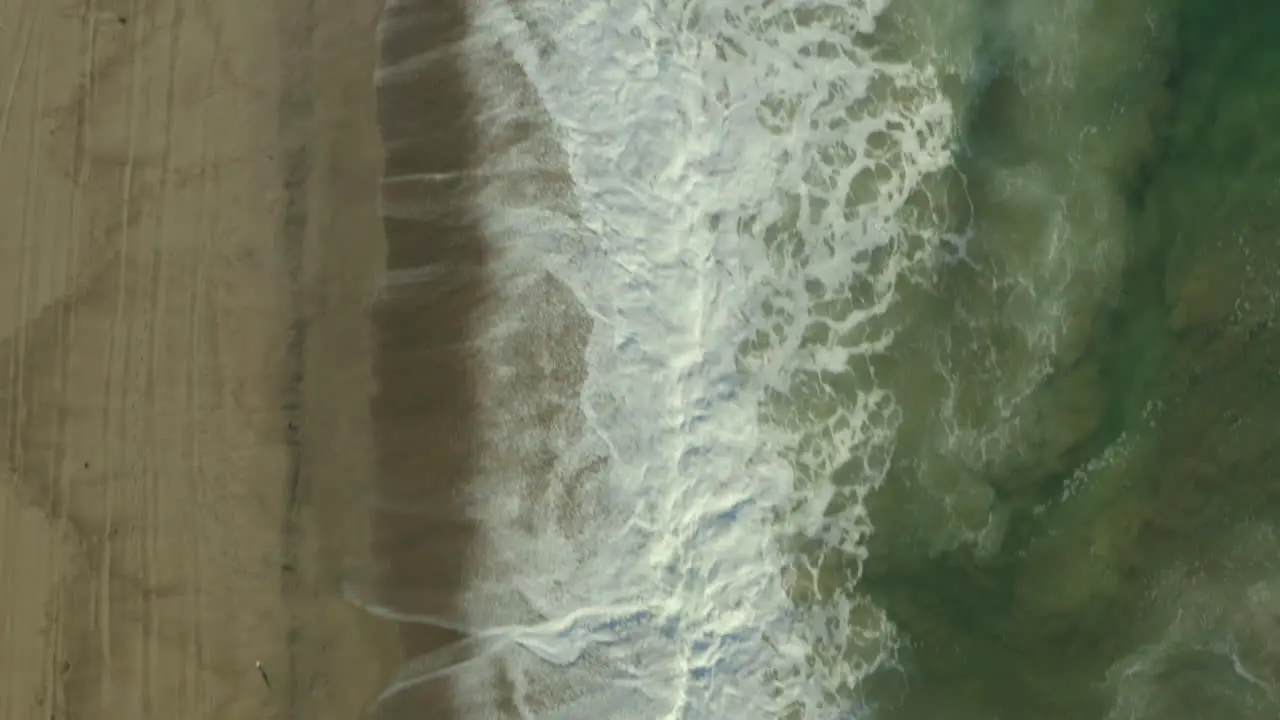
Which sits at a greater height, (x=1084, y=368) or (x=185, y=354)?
(x=1084, y=368)

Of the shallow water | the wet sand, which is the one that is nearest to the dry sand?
the wet sand

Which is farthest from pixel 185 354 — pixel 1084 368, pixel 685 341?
pixel 1084 368

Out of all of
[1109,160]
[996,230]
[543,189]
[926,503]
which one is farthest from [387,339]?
[1109,160]

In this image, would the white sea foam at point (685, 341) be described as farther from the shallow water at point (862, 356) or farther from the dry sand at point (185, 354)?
the dry sand at point (185, 354)

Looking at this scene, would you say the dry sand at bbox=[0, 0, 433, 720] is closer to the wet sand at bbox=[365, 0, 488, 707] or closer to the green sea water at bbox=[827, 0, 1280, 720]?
the wet sand at bbox=[365, 0, 488, 707]

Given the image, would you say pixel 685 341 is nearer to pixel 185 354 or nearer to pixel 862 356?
pixel 862 356

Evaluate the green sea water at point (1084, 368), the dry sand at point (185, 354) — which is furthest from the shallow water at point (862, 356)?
the dry sand at point (185, 354)

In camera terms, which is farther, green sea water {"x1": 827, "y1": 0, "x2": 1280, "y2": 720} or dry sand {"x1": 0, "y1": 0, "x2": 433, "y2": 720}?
green sea water {"x1": 827, "y1": 0, "x2": 1280, "y2": 720}

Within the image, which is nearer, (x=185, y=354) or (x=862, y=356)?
(x=185, y=354)
